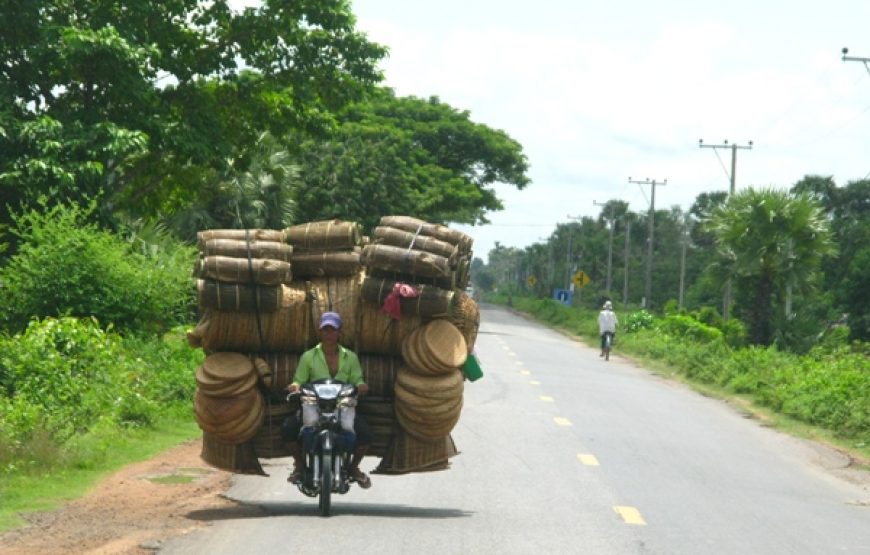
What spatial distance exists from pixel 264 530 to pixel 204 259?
222 centimetres

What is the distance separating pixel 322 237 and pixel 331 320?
2.87 feet

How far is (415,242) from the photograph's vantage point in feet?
→ 38.2

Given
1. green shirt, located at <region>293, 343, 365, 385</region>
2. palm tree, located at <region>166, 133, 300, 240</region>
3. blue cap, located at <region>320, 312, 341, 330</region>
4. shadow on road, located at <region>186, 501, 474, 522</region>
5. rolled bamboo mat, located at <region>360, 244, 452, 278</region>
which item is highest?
palm tree, located at <region>166, 133, 300, 240</region>

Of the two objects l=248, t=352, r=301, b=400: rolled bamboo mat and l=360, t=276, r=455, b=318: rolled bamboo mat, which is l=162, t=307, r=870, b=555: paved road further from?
l=360, t=276, r=455, b=318: rolled bamboo mat

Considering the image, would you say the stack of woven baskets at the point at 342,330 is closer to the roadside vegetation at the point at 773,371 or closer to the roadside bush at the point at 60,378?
the roadside bush at the point at 60,378

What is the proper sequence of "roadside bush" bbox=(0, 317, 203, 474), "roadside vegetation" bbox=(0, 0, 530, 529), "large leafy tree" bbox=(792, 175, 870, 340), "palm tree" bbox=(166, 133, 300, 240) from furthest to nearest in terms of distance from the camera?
"large leafy tree" bbox=(792, 175, 870, 340) → "palm tree" bbox=(166, 133, 300, 240) → "roadside vegetation" bbox=(0, 0, 530, 529) → "roadside bush" bbox=(0, 317, 203, 474)

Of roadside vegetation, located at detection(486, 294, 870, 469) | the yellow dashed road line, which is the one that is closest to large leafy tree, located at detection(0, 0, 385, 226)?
roadside vegetation, located at detection(486, 294, 870, 469)

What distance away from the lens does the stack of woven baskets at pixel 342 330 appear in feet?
37.4

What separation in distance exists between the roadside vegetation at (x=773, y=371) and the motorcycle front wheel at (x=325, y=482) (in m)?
10.6

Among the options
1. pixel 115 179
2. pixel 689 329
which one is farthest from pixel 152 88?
pixel 689 329

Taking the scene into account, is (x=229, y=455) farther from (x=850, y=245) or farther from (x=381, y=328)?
(x=850, y=245)

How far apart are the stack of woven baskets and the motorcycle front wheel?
877mm

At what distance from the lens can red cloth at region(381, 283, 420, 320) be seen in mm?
11500

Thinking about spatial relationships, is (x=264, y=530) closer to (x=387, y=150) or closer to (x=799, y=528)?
(x=799, y=528)
